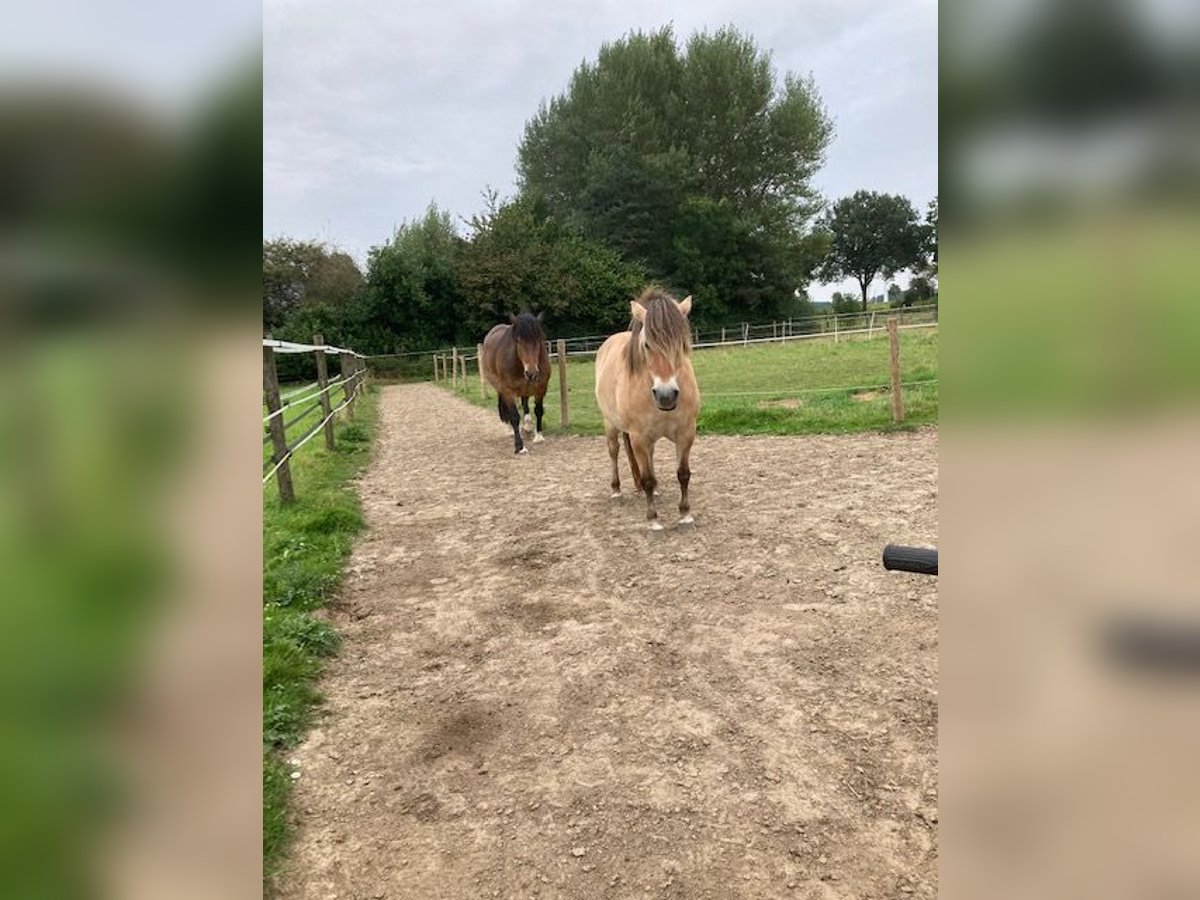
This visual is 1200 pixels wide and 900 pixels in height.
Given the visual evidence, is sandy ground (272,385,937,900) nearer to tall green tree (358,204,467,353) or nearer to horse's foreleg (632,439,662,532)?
horse's foreleg (632,439,662,532)

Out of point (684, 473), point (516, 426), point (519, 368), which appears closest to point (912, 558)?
point (684, 473)

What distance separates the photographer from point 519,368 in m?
9.14

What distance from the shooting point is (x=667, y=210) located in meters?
38.8

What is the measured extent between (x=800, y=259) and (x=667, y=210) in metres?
7.56

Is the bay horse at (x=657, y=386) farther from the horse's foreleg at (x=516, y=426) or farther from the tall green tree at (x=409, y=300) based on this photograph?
the tall green tree at (x=409, y=300)

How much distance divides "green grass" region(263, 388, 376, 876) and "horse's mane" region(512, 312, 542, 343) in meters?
2.53

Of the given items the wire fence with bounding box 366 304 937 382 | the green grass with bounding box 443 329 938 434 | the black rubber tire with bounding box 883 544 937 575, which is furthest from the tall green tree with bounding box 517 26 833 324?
the black rubber tire with bounding box 883 544 937 575

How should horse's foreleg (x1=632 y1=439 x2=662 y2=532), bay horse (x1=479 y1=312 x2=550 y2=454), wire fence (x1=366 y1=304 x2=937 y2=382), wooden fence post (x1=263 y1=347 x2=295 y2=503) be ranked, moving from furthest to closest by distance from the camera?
1. wire fence (x1=366 y1=304 x2=937 y2=382)
2. bay horse (x1=479 y1=312 x2=550 y2=454)
3. wooden fence post (x1=263 y1=347 x2=295 y2=503)
4. horse's foreleg (x1=632 y1=439 x2=662 y2=532)

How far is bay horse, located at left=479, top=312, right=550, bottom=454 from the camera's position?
28.1 feet

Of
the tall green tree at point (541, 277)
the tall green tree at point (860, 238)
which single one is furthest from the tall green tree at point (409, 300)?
the tall green tree at point (860, 238)

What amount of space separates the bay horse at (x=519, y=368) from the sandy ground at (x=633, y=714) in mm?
3491

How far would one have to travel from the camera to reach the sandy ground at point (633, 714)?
2115 mm
